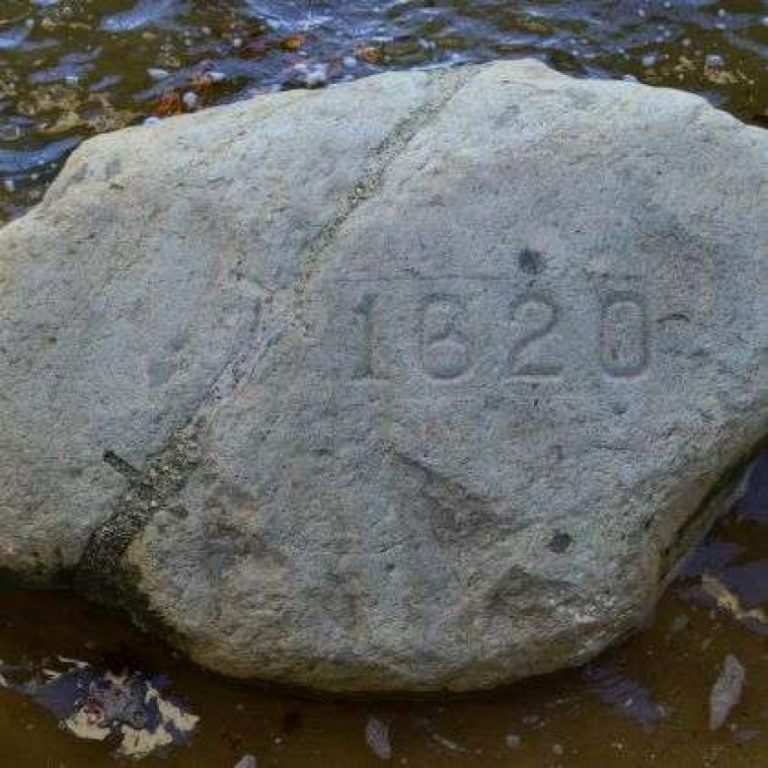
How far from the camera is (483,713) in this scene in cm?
269

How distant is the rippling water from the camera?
13.8ft

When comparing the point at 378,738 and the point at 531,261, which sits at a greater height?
the point at 531,261

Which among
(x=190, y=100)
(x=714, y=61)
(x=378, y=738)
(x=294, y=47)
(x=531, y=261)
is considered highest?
(x=531, y=261)

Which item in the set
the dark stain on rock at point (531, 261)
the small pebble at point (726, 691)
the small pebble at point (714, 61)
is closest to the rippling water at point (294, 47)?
the small pebble at point (714, 61)

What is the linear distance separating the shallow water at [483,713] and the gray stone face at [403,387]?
0.12 metres

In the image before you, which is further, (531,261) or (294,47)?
(294,47)

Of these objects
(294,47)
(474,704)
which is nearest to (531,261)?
(474,704)

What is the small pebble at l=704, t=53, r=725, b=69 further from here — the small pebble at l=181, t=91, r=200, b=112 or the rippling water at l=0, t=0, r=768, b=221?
the small pebble at l=181, t=91, r=200, b=112

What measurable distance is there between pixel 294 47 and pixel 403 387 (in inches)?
87.5

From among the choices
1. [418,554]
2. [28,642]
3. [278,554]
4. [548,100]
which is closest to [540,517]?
[418,554]

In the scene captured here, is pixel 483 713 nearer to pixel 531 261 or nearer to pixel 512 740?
pixel 512 740

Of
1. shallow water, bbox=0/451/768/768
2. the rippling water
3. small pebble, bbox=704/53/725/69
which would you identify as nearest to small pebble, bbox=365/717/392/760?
shallow water, bbox=0/451/768/768

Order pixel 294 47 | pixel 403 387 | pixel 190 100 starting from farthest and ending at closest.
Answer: pixel 294 47, pixel 190 100, pixel 403 387

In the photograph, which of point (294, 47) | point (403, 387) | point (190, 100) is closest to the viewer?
point (403, 387)
